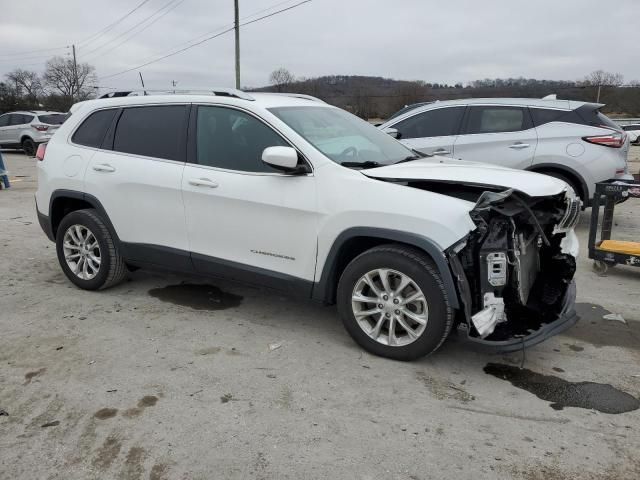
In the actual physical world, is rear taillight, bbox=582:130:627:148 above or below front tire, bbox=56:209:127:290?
above

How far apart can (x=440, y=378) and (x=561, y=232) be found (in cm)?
142

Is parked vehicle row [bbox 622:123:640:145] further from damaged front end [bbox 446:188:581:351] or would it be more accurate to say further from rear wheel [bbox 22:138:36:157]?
damaged front end [bbox 446:188:581:351]

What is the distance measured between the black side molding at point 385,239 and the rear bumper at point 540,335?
33 centimetres

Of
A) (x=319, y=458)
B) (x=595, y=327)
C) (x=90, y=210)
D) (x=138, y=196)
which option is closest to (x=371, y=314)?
(x=319, y=458)

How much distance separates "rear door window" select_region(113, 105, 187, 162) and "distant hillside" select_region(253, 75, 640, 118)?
1530 cm

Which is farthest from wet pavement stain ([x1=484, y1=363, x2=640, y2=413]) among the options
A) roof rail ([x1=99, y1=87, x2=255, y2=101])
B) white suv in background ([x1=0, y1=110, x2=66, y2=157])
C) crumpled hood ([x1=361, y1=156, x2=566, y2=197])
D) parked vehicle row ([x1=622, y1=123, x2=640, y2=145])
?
parked vehicle row ([x1=622, y1=123, x2=640, y2=145])

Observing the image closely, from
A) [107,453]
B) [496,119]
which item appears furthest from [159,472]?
[496,119]

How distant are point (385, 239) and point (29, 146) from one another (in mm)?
19973

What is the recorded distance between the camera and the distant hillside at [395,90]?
23.5 meters

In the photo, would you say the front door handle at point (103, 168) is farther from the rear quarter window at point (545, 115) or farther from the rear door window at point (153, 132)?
the rear quarter window at point (545, 115)

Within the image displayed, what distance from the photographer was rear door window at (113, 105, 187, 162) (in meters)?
4.40

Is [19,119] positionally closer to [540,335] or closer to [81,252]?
[81,252]

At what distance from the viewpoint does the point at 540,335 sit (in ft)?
11.0

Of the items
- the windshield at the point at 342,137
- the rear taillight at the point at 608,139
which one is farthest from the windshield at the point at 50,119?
the rear taillight at the point at 608,139
